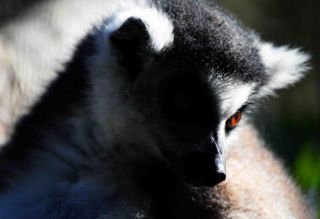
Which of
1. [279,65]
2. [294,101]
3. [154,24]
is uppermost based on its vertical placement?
[279,65]

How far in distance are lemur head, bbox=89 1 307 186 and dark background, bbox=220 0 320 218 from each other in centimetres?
92

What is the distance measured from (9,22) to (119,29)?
2002mm

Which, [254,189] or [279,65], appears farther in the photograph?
[279,65]

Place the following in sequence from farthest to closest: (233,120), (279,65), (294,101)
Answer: (294,101) → (279,65) → (233,120)

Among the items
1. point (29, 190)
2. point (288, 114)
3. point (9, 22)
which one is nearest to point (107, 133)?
point (29, 190)

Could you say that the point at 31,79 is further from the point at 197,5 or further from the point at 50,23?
the point at 197,5

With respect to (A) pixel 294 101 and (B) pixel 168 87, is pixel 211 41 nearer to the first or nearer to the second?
(B) pixel 168 87

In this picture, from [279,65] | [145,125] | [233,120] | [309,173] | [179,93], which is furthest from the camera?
[309,173]

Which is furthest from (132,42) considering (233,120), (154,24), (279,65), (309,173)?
(309,173)

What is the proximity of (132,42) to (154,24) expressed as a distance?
0.12 metres

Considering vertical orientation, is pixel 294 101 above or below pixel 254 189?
below

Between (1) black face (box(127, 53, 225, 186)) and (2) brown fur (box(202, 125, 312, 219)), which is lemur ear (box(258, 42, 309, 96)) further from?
(1) black face (box(127, 53, 225, 186))

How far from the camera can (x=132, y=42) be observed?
10.1 ft

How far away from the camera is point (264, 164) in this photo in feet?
12.5
